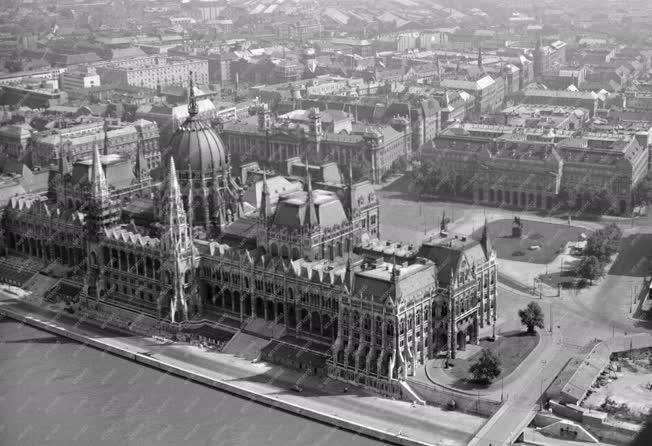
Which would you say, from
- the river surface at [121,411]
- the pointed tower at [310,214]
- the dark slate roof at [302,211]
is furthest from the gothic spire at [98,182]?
the pointed tower at [310,214]

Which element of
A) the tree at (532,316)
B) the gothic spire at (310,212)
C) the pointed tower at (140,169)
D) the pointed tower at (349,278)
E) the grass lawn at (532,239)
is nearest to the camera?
the pointed tower at (349,278)

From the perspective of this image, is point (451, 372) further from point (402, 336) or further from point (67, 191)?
point (67, 191)

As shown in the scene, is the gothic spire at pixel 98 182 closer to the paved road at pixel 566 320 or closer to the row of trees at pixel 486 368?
the paved road at pixel 566 320

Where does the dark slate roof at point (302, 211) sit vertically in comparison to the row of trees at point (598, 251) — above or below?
above

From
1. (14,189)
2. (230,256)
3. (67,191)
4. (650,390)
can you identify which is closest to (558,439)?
(650,390)

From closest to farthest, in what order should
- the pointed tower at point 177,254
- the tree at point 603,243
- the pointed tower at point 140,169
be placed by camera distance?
the pointed tower at point 177,254
the tree at point 603,243
the pointed tower at point 140,169

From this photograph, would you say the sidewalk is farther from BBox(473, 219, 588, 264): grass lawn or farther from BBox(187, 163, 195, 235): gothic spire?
BBox(187, 163, 195, 235): gothic spire

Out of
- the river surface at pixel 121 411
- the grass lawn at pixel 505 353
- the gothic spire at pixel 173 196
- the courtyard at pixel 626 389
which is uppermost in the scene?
the gothic spire at pixel 173 196
